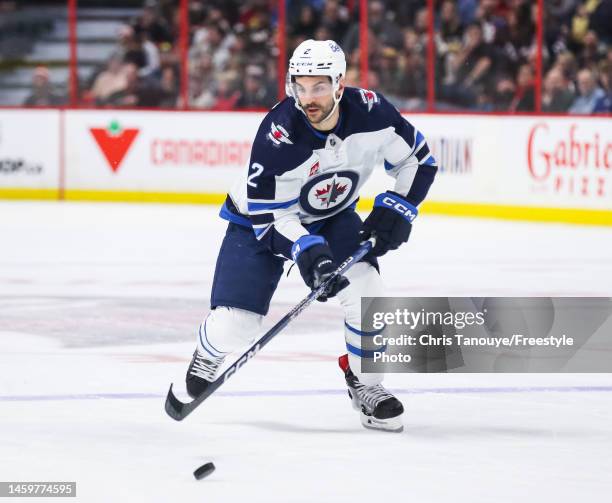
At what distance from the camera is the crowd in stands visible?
9.99 metres

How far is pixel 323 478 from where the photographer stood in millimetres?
3326

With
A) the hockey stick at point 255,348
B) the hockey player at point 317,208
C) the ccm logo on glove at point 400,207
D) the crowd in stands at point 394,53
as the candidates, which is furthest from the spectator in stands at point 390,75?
the hockey stick at point 255,348

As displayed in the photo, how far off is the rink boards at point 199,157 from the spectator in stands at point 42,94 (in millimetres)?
138

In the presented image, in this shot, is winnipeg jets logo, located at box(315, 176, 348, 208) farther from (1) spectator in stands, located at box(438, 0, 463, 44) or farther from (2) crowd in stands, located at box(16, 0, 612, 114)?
(1) spectator in stands, located at box(438, 0, 463, 44)

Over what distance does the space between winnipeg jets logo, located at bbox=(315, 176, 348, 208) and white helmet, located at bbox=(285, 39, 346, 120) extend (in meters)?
0.23

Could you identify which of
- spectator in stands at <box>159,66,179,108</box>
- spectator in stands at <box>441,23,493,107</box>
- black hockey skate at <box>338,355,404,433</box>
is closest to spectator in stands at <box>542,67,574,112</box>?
spectator in stands at <box>441,23,493,107</box>

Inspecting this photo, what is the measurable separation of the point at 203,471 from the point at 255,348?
2.05 ft

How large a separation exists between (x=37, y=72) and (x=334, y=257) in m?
8.65

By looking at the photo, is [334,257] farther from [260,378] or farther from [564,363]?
[564,363]

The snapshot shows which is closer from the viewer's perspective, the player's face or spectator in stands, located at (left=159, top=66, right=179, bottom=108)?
the player's face

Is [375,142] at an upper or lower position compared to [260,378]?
upper

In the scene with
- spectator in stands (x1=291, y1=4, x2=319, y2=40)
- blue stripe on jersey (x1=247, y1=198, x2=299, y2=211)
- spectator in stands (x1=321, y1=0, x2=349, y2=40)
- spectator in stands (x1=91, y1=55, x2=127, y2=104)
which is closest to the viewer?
blue stripe on jersey (x1=247, y1=198, x2=299, y2=211)

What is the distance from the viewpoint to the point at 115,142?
11836 millimetres

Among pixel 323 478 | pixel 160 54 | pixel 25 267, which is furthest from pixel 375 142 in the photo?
pixel 160 54
